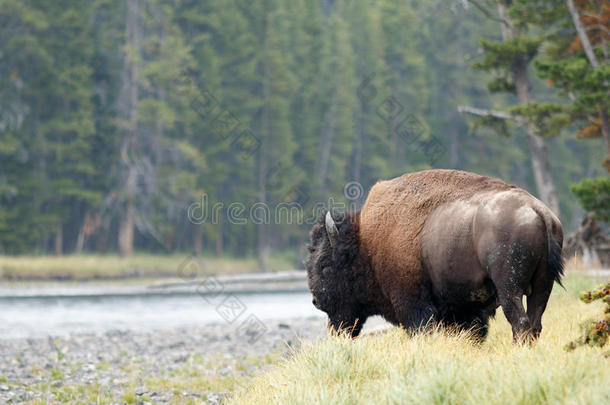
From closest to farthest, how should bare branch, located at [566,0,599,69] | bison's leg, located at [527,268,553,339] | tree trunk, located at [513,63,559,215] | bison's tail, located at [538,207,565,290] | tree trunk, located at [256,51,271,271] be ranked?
bison's tail, located at [538,207,565,290], bison's leg, located at [527,268,553,339], bare branch, located at [566,0,599,69], tree trunk, located at [513,63,559,215], tree trunk, located at [256,51,271,271]

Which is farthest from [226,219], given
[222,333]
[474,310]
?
[474,310]

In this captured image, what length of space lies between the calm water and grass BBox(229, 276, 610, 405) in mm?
12596

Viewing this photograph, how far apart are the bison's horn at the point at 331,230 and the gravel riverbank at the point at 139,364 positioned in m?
1.05

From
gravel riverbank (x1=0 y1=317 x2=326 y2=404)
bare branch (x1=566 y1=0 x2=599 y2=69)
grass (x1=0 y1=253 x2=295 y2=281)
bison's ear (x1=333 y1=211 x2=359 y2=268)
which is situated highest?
bare branch (x1=566 y1=0 x2=599 y2=69)

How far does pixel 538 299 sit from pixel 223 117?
39118mm

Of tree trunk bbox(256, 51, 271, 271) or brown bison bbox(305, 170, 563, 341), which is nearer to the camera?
brown bison bbox(305, 170, 563, 341)

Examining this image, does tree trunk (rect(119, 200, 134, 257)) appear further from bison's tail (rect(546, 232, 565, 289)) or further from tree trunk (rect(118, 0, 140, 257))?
bison's tail (rect(546, 232, 565, 289))

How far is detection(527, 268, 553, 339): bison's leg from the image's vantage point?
6.18 meters

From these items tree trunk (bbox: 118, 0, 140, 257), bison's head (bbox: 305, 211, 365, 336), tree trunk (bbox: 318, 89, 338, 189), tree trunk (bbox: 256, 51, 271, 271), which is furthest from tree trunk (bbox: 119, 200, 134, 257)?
bison's head (bbox: 305, 211, 365, 336)

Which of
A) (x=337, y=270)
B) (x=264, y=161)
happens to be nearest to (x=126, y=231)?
(x=264, y=161)

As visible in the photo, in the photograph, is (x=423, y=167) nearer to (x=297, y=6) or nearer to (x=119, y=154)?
(x=297, y=6)

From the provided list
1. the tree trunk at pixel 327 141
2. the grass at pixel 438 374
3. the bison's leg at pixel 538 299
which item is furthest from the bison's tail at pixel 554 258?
the tree trunk at pixel 327 141

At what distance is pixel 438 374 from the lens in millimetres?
5109

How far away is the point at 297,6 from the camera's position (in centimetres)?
4925
